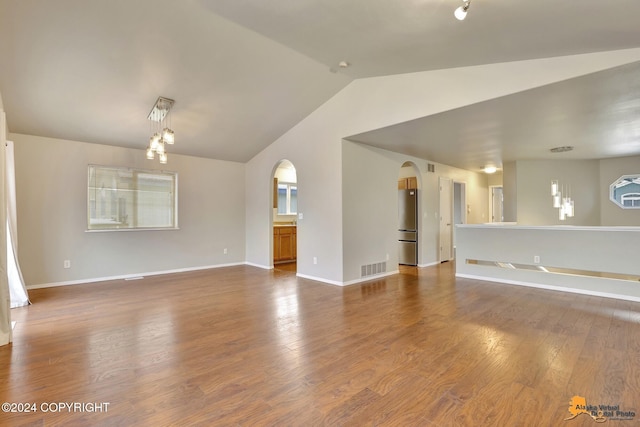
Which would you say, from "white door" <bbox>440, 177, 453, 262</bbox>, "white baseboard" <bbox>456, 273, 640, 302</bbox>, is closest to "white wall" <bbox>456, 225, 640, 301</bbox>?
"white baseboard" <bbox>456, 273, 640, 302</bbox>

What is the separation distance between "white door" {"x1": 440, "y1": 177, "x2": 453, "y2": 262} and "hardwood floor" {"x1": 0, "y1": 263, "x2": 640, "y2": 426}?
310cm

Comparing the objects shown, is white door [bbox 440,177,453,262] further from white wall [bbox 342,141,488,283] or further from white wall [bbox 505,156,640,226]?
white wall [bbox 505,156,640,226]

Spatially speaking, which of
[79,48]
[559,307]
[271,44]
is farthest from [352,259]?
[79,48]

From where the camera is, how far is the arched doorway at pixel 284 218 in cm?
729

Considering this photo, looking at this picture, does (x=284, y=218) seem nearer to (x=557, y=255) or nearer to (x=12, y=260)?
(x=12, y=260)

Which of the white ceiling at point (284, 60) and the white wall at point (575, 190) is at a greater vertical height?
the white ceiling at point (284, 60)

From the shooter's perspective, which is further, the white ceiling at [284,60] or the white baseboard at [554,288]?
the white baseboard at [554,288]

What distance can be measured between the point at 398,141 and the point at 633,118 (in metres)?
2.88

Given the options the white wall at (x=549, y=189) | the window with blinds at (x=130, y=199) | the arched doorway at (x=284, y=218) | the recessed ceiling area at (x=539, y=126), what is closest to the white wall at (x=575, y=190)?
the white wall at (x=549, y=189)

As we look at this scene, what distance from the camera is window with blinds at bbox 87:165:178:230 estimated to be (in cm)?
537

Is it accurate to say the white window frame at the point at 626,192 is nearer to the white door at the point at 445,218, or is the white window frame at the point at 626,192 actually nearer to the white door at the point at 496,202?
the white door at the point at 496,202

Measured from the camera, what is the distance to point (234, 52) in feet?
11.9

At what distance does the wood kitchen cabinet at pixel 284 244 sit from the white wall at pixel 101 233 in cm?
86

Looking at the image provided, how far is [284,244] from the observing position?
7504 millimetres
